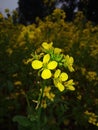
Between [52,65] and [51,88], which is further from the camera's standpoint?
[51,88]

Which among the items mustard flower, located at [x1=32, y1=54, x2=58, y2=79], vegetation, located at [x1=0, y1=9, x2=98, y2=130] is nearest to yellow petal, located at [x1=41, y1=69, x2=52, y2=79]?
mustard flower, located at [x1=32, y1=54, x2=58, y2=79]

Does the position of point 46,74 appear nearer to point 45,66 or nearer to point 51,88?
point 45,66

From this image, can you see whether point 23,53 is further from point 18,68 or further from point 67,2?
point 67,2

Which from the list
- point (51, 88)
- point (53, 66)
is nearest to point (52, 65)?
point (53, 66)

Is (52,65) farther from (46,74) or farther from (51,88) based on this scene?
(51,88)

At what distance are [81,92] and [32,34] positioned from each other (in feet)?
2.63

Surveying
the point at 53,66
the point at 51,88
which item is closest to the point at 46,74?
the point at 53,66

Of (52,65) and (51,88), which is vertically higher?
(52,65)

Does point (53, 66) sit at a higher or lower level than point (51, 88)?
higher

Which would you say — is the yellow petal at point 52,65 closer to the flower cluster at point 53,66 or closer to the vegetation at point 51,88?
the flower cluster at point 53,66

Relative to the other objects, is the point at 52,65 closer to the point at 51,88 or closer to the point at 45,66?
the point at 45,66

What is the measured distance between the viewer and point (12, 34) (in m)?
4.36

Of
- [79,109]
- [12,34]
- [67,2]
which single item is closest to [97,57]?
[79,109]

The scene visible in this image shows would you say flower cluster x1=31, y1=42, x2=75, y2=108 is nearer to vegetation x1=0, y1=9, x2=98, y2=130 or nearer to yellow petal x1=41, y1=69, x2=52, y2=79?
yellow petal x1=41, y1=69, x2=52, y2=79
